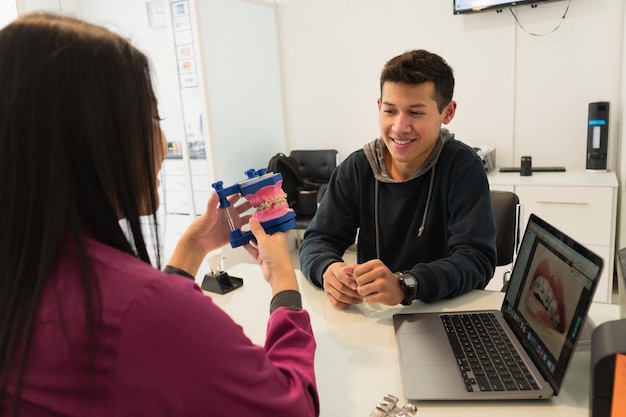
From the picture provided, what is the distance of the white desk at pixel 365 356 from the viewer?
32.9 inches

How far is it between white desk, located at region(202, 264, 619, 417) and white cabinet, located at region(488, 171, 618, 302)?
5.37 feet

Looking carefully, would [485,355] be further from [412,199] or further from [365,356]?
[412,199]

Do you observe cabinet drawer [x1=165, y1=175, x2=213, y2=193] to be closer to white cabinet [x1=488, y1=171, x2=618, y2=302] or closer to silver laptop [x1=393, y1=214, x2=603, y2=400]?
white cabinet [x1=488, y1=171, x2=618, y2=302]

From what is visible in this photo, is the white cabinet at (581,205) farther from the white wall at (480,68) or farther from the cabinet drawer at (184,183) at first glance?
the cabinet drawer at (184,183)

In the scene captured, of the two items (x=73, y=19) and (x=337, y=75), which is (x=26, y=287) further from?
(x=337, y=75)

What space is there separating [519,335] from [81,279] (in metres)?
0.87

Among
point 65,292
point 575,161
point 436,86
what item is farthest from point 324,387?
point 575,161

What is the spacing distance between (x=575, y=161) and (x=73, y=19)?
3403 millimetres

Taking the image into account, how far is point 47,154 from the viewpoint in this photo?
0.55 metres

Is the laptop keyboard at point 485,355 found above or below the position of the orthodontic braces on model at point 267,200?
below

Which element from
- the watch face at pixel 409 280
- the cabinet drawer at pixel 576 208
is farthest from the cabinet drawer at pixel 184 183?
the watch face at pixel 409 280

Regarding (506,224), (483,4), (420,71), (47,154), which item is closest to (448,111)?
(420,71)

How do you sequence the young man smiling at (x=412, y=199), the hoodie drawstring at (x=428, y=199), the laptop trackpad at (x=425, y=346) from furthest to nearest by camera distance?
1. the hoodie drawstring at (x=428, y=199)
2. the young man smiling at (x=412, y=199)
3. the laptop trackpad at (x=425, y=346)

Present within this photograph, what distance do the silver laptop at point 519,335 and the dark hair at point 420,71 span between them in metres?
0.64
